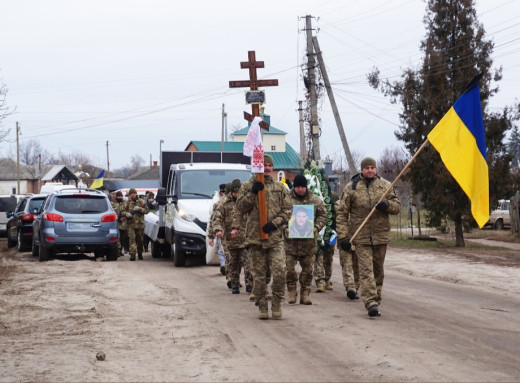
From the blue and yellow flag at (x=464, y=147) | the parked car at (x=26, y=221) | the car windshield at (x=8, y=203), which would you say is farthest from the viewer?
the car windshield at (x=8, y=203)

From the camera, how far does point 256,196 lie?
11.2 m

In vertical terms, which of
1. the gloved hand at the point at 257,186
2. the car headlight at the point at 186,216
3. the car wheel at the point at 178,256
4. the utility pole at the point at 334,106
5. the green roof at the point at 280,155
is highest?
the green roof at the point at 280,155

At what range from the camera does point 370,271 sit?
11.1 metres

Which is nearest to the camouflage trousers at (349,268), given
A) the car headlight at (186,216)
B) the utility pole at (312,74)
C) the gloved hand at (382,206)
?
the gloved hand at (382,206)

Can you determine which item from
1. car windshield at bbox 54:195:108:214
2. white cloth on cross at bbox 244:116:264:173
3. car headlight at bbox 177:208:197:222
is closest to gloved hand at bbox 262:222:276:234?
white cloth on cross at bbox 244:116:264:173

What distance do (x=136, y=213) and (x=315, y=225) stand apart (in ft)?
38.9

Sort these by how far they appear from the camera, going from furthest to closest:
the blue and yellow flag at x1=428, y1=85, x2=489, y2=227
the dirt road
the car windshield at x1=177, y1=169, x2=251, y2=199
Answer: the car windshield at x1=177, y1=169, x2=251, y2=199 → the blue and yellow flag at x1=428, y1=85, x2=489, y2=227 → the dirt road

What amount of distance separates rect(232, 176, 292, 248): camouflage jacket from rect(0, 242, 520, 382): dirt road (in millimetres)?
1024

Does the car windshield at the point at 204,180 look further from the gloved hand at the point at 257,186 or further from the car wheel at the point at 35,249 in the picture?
the gloved hand at the point at 257,186

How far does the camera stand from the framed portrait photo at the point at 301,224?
11.9m

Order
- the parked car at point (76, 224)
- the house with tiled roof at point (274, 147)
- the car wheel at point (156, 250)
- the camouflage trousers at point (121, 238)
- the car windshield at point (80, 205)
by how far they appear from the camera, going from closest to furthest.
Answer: the parked car at point (76, 224)
the car windshield at point (80, 205)
the car wheel at point (156, 250)
the camouflage trousers at point (121, 238)
the house with tiled roof at point (274, 147)

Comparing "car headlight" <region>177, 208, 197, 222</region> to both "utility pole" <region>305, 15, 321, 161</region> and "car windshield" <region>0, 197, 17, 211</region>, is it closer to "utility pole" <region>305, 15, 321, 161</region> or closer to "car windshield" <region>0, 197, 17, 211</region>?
"utility pole" <region>305, 15, 321, 161</region>

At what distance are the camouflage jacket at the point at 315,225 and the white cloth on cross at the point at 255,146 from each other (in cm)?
109

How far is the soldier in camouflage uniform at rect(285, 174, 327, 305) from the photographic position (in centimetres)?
1200
